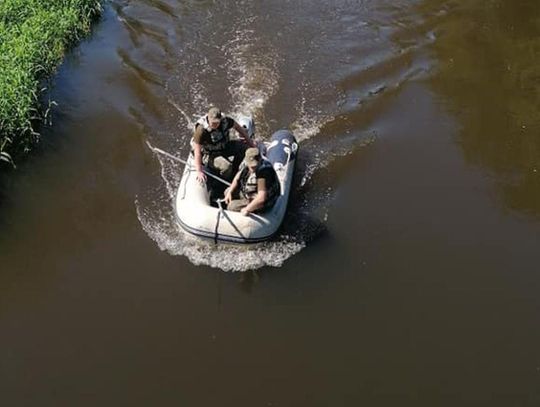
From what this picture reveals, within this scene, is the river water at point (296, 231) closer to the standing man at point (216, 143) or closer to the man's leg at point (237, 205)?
the man's leg at point (237, 205)

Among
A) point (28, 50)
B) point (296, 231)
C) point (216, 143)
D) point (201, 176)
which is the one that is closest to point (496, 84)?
point (296, 231)

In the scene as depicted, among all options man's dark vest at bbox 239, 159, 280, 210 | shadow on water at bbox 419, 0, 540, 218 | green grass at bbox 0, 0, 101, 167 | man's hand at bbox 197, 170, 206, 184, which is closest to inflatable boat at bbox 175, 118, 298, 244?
man's hand at bbox 197, 170, 206, 184

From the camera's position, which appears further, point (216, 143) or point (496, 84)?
point (496, 84)

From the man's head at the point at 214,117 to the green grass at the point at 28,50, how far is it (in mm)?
3142

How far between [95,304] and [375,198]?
155 inches

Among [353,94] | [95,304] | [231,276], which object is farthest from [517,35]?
[95,304]

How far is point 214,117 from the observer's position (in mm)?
8484

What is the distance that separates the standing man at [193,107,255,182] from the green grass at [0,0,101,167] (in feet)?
9.55

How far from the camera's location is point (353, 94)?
11.3m

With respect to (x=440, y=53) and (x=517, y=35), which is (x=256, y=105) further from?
(x=517, y=35)

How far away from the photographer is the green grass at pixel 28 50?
10117mm

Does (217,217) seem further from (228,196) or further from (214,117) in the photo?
(214,117)

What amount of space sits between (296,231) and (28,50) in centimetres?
580

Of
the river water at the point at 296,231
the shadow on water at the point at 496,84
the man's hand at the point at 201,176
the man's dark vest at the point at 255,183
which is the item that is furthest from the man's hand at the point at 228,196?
the shadow on water at the point at 496,84
